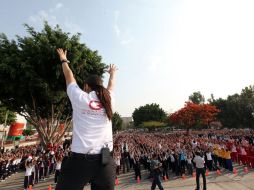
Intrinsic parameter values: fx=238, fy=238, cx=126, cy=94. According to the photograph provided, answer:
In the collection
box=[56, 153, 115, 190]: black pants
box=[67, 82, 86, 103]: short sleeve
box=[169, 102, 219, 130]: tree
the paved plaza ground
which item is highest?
box=[169, 102, 219, 130]: tree

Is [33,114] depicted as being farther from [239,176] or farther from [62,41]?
[239,176]

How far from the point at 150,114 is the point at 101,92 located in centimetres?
9188

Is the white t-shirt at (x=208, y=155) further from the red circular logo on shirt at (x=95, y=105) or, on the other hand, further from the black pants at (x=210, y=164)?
the red circular logo on shirt at (x=95, y=105)

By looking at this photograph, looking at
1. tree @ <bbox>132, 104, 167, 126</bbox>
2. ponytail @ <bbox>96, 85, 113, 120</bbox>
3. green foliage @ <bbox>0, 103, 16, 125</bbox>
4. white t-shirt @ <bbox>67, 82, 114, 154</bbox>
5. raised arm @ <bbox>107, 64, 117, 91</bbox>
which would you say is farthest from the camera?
tree @ <bbox>132, 104, 167, 126</bbox>

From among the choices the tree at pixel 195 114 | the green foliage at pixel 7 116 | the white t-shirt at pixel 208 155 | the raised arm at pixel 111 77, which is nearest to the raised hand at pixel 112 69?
the raised arm at pixel 111 77

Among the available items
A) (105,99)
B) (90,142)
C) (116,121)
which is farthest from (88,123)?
(116,121)

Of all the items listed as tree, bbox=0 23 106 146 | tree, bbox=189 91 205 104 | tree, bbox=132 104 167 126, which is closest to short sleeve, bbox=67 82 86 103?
tree, bbox=0 23 106 146

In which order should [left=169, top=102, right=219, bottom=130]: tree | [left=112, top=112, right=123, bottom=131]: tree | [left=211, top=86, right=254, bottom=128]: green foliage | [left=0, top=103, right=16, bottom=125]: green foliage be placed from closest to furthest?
[left=0, top=103, right=16, bottom=125]: green foliage → [left=169, top=102, right=219, bottom=130]: tree → [left=211, top=86, right=254, bottom=128]: green foliage → [left=112, top=112, right=123, bottom=131]: tree

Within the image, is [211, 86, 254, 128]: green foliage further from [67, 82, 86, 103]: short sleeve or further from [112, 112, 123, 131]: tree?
[67, 82, 86, 103]: short sleeve

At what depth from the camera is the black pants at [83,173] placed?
208cm

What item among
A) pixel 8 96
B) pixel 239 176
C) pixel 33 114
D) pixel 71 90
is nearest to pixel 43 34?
pixel 8 96

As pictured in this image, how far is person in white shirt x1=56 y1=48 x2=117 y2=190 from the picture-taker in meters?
2.10

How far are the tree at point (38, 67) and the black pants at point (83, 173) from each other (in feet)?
58.7

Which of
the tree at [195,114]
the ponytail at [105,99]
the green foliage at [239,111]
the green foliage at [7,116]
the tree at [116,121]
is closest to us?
the ponytail at [105,99]
